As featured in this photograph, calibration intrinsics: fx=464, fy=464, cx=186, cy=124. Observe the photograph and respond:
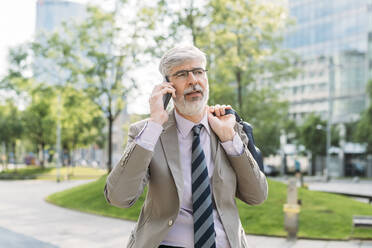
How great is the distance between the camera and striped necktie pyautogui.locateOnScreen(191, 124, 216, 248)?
7.28ft

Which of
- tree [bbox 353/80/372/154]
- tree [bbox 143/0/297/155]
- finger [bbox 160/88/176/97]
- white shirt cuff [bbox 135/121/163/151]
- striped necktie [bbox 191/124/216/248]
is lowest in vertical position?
tree [bbox 353/80/372/154]

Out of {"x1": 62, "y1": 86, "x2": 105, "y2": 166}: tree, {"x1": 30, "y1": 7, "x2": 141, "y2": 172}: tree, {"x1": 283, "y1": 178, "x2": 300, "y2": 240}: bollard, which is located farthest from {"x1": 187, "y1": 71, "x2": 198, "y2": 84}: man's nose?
{"x1": 62, "y1": 86, "x2": 105, "y2": 166}: tree

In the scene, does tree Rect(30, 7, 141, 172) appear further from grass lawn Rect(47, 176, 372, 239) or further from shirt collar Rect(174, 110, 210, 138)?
shirt collar Rect(174, 110, 210, 138)

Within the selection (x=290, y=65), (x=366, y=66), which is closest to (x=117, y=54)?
(x=290, y=65)

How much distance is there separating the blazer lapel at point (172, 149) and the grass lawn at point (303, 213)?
9.23m

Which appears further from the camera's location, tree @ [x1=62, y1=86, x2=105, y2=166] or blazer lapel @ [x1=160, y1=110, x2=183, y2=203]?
tree @ [x1=62, y1=86, x2=105, y2=166]

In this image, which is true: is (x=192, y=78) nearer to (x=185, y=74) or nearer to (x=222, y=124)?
(x=185, y=74)

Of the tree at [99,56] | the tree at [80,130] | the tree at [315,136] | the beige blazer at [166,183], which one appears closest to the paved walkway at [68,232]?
the tree at [99,56]

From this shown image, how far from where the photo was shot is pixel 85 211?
15945 mm

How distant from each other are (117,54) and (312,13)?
55.2m

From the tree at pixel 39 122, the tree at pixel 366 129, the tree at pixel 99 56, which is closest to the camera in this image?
the tree at pixel 99 56

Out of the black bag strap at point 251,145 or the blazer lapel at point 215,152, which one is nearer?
the blazer lapel at point 215,152

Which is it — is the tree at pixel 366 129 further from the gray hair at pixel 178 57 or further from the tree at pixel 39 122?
the gray hair at pixel 178 57

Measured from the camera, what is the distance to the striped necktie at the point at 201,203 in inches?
87.4
